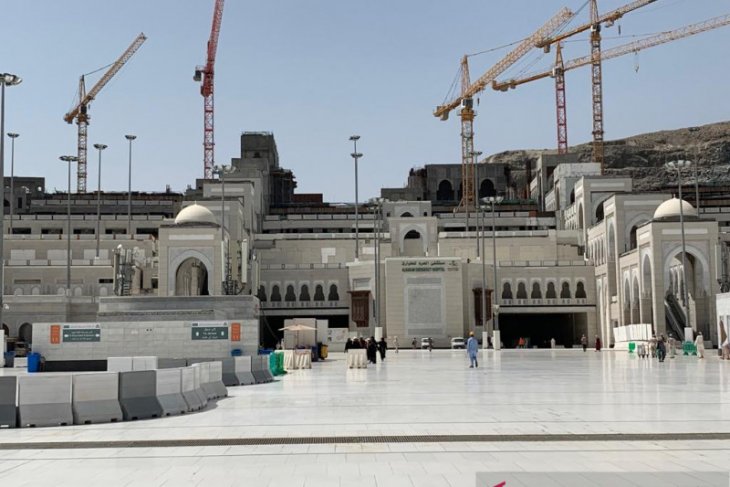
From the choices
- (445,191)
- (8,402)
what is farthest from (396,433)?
(445,191)

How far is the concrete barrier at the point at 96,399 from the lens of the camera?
18.6 m

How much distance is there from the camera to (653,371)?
36094 millimetres

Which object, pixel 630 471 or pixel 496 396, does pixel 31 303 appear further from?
pixel 630 471

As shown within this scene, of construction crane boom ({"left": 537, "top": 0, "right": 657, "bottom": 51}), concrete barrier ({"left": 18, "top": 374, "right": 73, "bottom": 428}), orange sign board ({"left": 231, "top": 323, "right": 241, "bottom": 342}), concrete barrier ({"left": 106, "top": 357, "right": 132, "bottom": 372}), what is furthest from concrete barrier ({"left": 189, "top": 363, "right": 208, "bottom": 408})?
construction crane boom ({"left": 537, "top": 0, "right": 657, "bottom": 51})

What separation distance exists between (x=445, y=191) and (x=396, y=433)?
120 m

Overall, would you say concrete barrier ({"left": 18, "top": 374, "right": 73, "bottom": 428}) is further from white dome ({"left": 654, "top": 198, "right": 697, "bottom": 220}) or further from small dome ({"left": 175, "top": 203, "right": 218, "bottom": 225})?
white dome ({"left": 654, "top": 198, "right": 697, "bottom": 220})

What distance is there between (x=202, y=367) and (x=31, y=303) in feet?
186

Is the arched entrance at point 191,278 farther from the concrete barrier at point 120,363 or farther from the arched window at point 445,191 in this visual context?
the arched window at point 445,191

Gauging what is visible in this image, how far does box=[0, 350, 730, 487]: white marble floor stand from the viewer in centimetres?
1230

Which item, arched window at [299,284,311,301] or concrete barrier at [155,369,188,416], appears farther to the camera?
arched window at [299,284,311,301]

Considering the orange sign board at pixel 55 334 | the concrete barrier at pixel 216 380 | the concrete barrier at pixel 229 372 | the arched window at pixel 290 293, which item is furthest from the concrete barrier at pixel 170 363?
the arched window at pixel 290 293

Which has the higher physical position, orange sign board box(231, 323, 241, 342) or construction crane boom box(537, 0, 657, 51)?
construction crane boom box(537, 0, 657, 51)

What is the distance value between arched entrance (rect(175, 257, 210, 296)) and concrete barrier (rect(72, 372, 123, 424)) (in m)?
56.6

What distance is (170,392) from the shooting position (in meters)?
20.1
